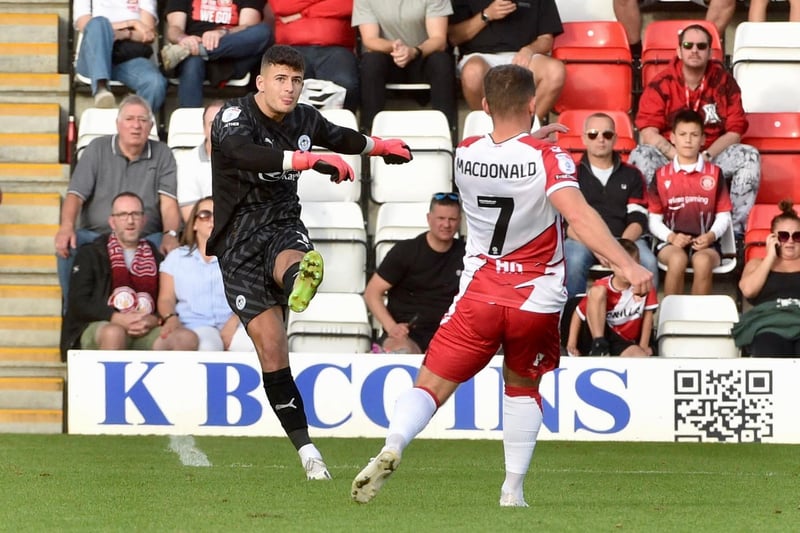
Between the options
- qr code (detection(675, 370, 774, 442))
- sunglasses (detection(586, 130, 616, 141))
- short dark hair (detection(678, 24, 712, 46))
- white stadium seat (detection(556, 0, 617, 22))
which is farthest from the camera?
white stadium seat (detection(556, 0, 617, 22))

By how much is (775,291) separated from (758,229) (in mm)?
881

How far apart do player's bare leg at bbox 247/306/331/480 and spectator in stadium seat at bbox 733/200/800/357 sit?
420 centimetres

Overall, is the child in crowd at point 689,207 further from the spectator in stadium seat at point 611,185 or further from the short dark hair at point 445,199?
the short dark hair at point 445,199

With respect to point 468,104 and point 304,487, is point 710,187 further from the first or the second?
point 304,487

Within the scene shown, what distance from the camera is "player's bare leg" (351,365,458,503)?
5.09m

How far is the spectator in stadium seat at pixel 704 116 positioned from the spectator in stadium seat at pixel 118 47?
3934 millimetres

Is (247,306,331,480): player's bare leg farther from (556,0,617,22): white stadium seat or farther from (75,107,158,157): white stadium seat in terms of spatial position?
(556,0,617,22): white stadium seat

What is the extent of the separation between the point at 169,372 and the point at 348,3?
3804 mm

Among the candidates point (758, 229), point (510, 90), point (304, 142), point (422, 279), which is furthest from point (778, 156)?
point (510, 90)

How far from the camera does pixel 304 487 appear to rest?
609 cm

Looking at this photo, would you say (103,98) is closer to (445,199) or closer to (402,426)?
(445,199)

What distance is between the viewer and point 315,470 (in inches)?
252

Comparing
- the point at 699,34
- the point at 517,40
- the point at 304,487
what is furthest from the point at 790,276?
the point at 304,487

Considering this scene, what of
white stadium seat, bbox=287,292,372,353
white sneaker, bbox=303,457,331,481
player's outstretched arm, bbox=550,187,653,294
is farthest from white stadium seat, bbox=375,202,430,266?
player's outstretched arm, bbox=550,187,653,294
